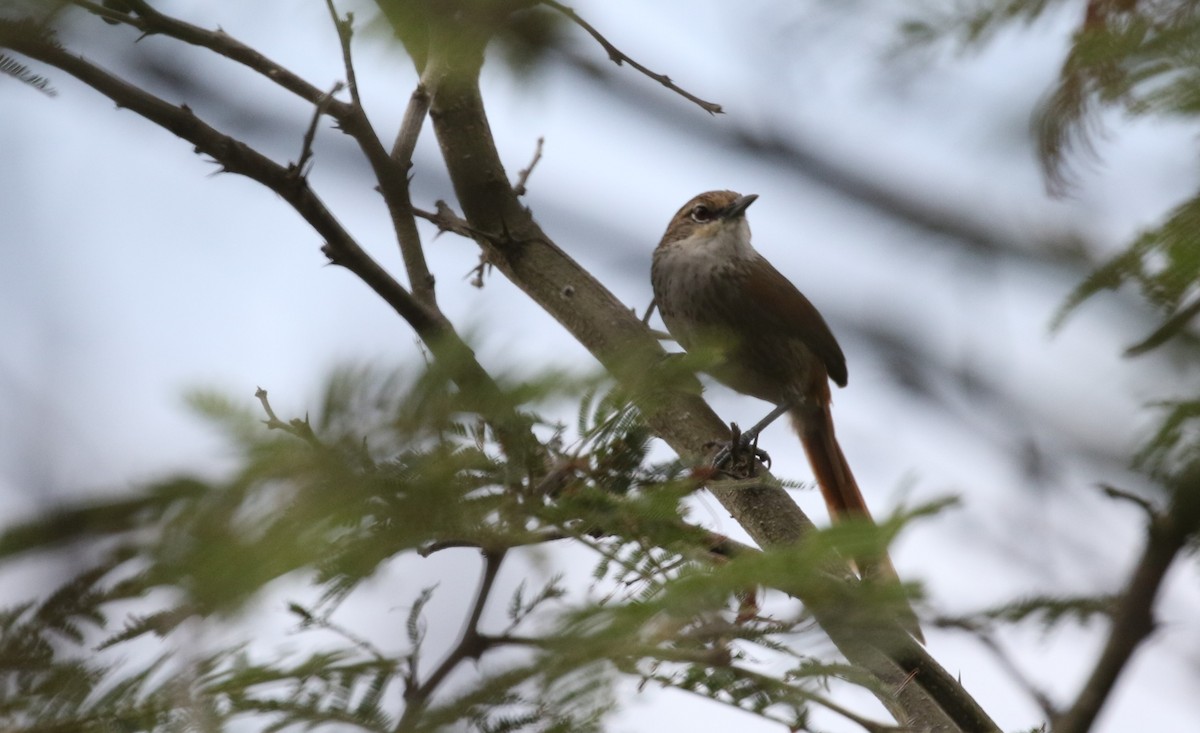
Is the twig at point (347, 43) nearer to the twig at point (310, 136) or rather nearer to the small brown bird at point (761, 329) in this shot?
the twig at point (310, 136)

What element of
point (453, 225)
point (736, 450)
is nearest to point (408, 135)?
point (453, 225)

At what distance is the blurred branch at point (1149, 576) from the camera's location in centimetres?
146

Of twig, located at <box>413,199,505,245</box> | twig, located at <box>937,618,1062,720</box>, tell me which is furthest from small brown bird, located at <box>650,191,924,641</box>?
twig, located at <box>937,618,1062,720</box>

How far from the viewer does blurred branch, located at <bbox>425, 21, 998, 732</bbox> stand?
10.4 ft

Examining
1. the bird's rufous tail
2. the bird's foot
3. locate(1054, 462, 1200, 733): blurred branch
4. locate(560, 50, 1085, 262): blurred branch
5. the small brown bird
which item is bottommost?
locate(1054, 462, 1200, 733): blurred branch

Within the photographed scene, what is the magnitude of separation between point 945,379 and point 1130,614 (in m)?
0.63

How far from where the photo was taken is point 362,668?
203 centimetres

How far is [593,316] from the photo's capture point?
4258 millimetres

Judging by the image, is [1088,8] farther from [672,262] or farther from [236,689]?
[672,262]

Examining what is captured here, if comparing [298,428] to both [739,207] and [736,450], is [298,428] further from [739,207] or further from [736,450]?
[739,207]

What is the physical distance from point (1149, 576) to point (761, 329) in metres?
4.20

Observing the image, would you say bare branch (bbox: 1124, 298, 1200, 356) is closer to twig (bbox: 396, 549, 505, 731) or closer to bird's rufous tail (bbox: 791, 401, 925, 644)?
twig (bbox: 396, 549, 505, 731)

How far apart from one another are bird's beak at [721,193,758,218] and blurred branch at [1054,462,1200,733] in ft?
14.8

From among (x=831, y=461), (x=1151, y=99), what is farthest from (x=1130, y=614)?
(x=831, y=461)
